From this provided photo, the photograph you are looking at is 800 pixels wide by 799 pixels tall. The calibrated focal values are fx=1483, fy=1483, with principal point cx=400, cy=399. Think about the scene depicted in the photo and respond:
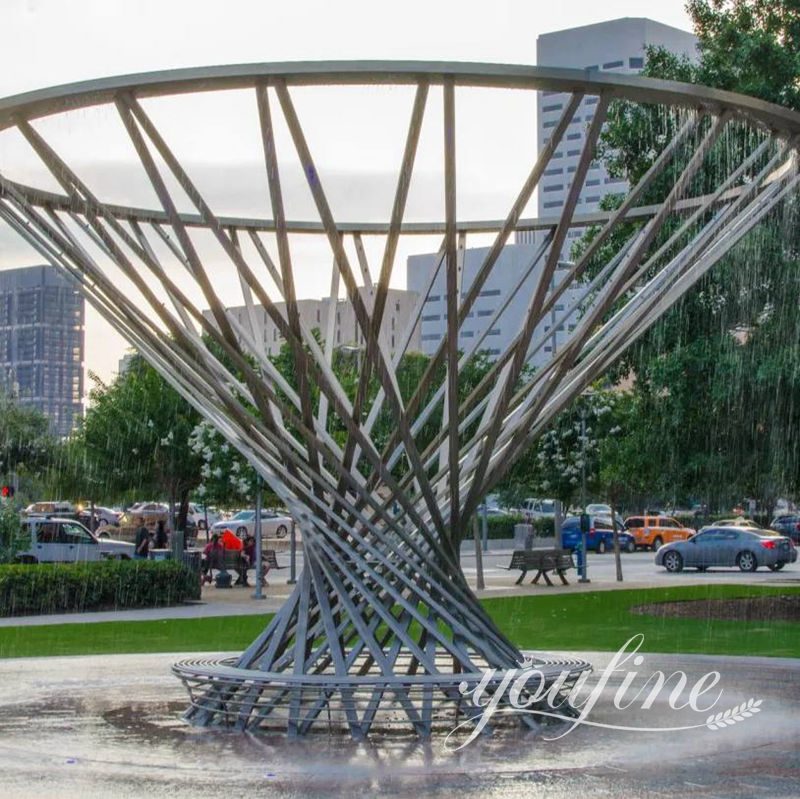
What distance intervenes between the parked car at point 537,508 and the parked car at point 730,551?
23.4 metres

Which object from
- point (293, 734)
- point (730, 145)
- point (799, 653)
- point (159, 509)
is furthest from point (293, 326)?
point (159, 509)

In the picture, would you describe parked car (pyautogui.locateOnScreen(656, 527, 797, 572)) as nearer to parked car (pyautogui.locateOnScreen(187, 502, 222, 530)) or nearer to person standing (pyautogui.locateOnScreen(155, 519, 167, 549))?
person standing (pyautogui.locateOnScreen(155, 519, 167, 549))

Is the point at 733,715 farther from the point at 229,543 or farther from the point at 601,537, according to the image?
the point at 601,537

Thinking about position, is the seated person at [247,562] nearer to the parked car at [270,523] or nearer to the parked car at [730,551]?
the parked car at [730,551]

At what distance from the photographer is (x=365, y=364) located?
11.2 metres

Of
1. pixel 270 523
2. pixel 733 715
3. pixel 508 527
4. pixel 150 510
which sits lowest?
pixel 733 715

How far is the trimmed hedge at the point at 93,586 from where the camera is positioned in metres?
26.3

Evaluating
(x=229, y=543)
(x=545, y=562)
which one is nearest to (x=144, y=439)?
(x=229, y=543)

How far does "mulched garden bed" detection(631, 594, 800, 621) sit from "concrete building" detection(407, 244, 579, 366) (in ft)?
17.1

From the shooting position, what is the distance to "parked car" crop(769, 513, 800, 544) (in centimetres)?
6303

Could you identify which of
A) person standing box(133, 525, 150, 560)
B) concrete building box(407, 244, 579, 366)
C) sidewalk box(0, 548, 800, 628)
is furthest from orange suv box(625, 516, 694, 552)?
person standing box(133, 525, 150, 560)

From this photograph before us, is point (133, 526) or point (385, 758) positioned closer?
point (385, 758)

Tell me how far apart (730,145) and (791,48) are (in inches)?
114

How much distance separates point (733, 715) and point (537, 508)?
60.4 meters
